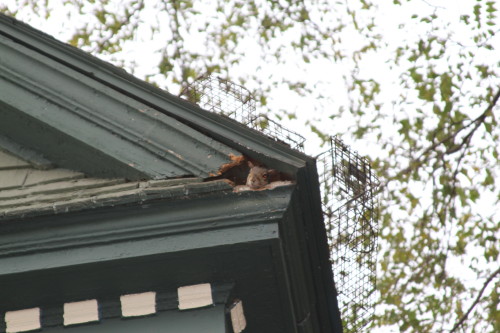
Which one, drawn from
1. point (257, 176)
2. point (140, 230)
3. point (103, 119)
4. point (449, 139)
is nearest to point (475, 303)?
point (449, 139)

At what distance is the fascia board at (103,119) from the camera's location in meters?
4.06

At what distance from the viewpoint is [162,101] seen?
4258 millimetres

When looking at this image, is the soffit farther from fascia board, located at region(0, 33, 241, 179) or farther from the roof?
fascia board, located at region(0, 33, 241, 179)

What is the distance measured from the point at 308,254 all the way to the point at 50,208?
1.35 meters

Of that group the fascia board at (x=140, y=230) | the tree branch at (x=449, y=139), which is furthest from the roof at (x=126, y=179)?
the tree branch at (x=449, y=139)

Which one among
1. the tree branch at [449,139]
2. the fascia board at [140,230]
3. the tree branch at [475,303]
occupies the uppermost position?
the tree branch at [449,139]

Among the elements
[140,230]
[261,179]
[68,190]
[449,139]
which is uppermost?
[449,139]

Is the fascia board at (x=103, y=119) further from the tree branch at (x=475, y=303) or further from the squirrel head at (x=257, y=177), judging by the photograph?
the tree branch at (x=475, y=303)

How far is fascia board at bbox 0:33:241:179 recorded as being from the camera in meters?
4.06

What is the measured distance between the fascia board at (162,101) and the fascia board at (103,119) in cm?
4

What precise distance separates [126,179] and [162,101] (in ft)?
1.48

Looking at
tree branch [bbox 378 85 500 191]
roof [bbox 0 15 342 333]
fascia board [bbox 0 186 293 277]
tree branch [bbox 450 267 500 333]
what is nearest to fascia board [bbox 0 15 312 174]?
roof [bbox 0 15 342 333]

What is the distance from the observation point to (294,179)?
393 centimetres

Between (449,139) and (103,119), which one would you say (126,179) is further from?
(449,139)
